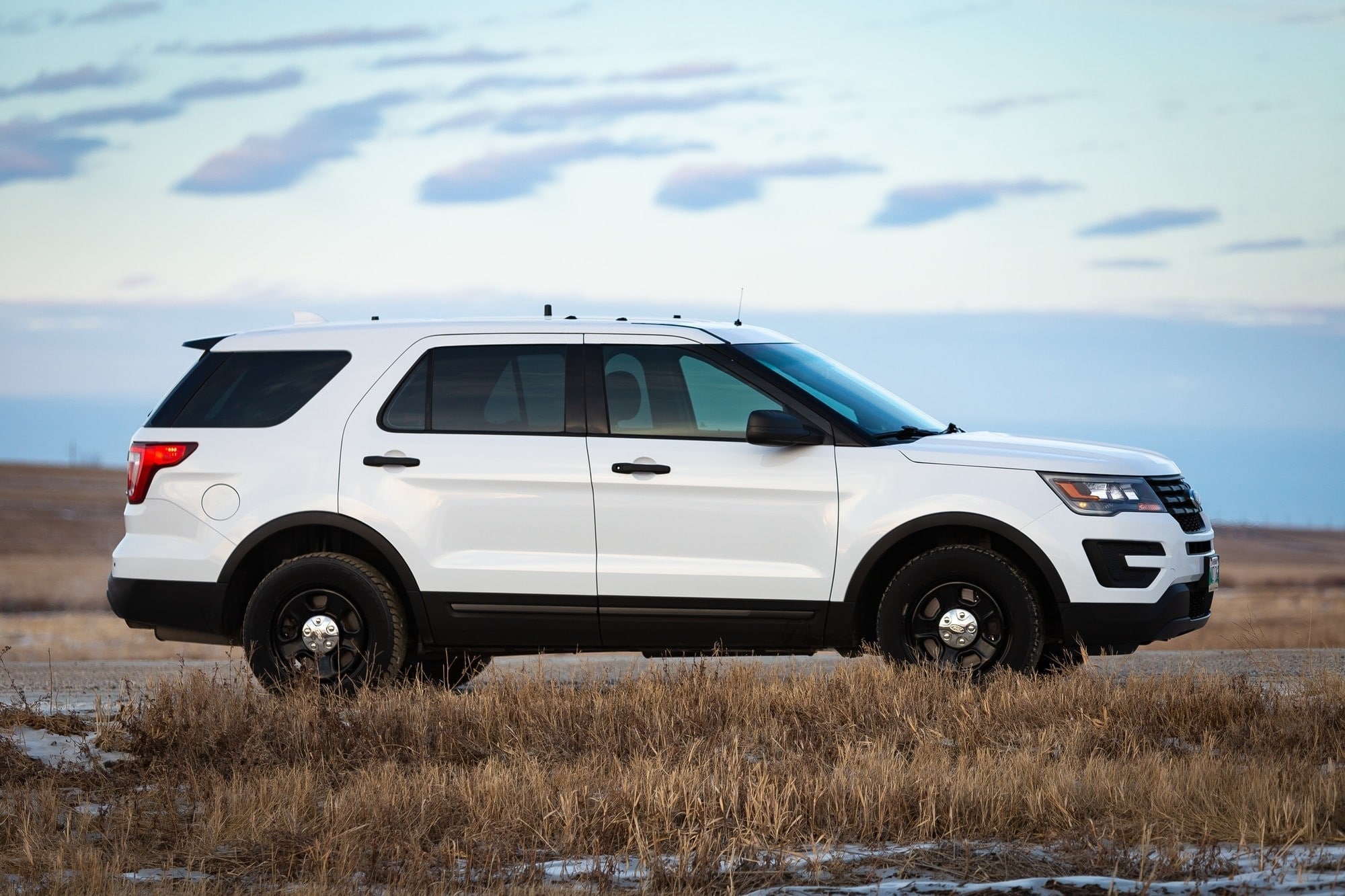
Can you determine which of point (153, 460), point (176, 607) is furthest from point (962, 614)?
point (153, 460)

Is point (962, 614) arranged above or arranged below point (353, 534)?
below

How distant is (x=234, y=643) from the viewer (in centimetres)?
869

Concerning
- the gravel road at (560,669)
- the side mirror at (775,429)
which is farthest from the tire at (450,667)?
the side mirror at (775,429)

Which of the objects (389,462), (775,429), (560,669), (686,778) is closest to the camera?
(686,778)

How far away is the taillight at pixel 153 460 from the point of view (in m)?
8.68

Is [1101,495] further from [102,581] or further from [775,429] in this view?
[102,581]

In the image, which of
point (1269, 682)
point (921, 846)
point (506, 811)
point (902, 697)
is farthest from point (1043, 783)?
point (1269, 682)

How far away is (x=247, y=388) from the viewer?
28.9 feet

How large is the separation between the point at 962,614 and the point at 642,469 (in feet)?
5.83

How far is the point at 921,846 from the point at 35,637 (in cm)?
2895

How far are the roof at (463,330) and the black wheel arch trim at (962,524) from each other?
1360 mm

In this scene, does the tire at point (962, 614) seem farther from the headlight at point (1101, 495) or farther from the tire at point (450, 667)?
the tire at point (450, 667)

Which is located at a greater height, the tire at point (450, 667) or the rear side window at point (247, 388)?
the rear side window at point (247, 388)

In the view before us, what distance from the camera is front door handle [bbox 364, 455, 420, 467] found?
27.3ft
